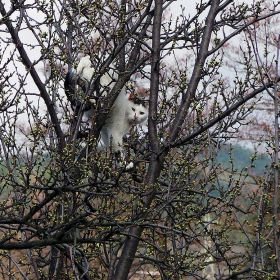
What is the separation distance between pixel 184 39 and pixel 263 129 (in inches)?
382

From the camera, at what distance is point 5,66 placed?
3928 millimetres

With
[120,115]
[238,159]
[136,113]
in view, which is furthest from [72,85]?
[238,159]

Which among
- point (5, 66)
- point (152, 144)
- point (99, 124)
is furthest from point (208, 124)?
point (5, 66)

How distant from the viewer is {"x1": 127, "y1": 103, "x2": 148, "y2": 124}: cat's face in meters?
5.71

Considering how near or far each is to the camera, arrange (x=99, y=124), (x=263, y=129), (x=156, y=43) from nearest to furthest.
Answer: (x=99, y=124) < (x=156, y=43) < (x=263, y=129)

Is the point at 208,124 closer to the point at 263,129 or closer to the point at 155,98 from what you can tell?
the point at 155,98

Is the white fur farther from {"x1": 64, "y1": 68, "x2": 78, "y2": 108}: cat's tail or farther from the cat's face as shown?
{"x1": 64, "y1": 68, "x2": 78, "y2": 108}: cat's tail

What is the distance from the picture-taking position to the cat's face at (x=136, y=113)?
5.71m

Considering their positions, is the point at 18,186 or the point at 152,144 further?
the point at 152,144

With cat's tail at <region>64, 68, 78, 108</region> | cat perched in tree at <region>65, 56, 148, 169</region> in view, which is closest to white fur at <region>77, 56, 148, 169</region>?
cat perched in tree at <region>65, 56, 148, 169</region>

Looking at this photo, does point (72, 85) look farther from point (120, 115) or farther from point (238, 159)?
point (238, 159)

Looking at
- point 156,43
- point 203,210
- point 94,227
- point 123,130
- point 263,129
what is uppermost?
point 263,129

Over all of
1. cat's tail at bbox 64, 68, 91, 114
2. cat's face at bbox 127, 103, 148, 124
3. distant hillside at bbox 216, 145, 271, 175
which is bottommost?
cat's tail at bbox 64, 68, 91, 114

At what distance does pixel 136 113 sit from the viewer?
575 centimetres
